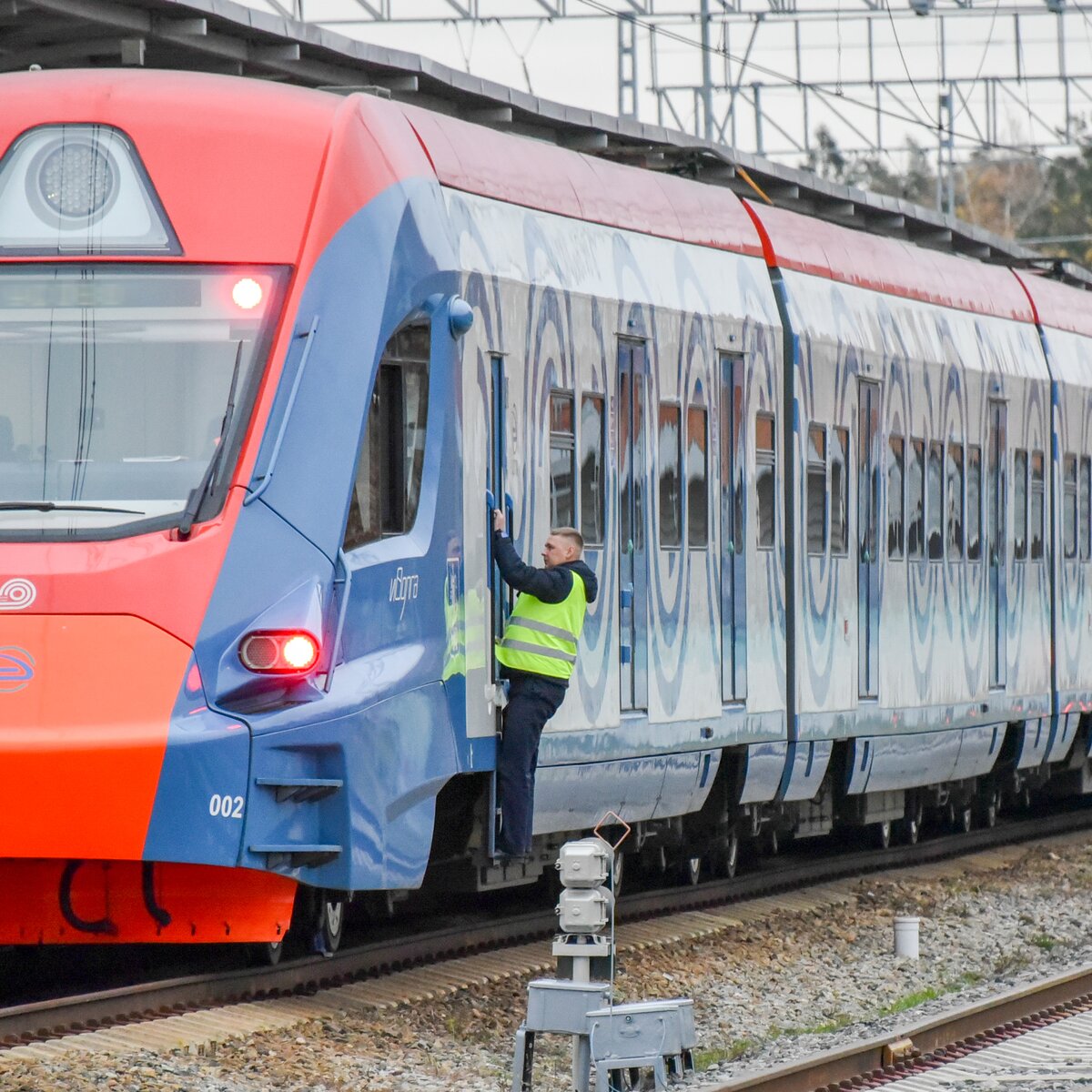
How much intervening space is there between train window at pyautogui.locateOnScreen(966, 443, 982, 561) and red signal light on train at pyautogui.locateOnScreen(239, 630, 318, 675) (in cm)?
934

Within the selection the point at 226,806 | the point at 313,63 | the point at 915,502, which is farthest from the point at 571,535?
the point at 915,502

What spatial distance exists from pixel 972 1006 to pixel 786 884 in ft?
16.9

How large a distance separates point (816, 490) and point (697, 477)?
6.09ft

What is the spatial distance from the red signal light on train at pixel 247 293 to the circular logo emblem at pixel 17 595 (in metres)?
1.33

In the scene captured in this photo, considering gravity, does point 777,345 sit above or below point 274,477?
above

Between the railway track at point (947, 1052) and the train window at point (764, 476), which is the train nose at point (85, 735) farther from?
the train window at point (764, 476)

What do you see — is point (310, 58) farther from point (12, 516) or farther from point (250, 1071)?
point (250, 1071)

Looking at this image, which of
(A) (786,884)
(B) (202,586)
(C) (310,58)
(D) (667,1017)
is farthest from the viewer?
(A) (786,884)

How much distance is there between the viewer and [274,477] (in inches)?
384

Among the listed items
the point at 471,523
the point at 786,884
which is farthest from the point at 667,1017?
the point at 786,884

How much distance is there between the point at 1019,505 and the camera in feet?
63.4

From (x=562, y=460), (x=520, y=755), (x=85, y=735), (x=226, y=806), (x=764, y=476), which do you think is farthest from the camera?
(x=764, y=476)

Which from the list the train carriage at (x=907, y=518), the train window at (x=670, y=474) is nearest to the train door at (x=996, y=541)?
the train carriage at (x=907, y=518)

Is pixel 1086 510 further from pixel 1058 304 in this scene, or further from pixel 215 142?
pixel 215 142
